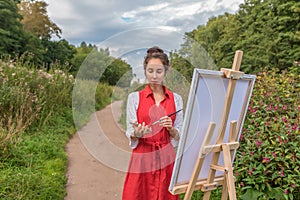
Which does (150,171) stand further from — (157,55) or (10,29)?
(10,29)

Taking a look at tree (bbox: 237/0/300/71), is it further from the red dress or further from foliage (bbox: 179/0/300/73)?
the red dress

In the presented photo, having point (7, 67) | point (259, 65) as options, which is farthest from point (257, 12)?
point (7, 67)

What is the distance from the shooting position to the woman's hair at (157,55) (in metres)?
1.62

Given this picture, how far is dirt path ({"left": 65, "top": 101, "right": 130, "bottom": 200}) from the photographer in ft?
5.41

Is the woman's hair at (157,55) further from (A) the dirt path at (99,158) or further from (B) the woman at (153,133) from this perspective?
(A) the dirt path at (99,158)

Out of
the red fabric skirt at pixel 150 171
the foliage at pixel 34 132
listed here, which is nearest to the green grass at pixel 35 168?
the foliage at pixel 34 132

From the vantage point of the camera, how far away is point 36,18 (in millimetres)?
19891

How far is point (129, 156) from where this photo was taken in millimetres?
1732

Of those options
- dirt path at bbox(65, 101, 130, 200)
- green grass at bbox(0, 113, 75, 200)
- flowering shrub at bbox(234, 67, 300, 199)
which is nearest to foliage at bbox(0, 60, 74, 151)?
green grass at bbox(0, 113, 75, 200)

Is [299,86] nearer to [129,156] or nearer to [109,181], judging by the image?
[109,181]

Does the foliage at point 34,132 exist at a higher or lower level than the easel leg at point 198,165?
lower

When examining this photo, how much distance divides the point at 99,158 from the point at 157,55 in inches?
25.4

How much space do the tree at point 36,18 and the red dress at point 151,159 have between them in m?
19.6

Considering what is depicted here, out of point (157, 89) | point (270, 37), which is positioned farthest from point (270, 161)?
point (270, 37)
